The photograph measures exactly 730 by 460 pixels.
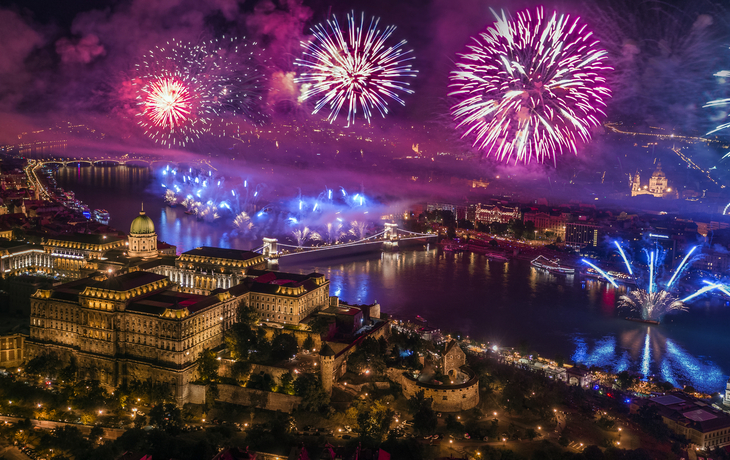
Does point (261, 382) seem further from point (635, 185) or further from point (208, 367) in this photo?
point (635, 185)

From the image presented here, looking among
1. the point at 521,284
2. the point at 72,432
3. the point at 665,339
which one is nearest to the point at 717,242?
the point at 521,284

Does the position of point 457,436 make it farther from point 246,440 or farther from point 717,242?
point 717,242

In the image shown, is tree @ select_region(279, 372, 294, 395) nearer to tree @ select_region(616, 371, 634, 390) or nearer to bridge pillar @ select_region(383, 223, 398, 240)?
tree @ select_region(616, 371, 634, 390)

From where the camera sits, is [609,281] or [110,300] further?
[609,281]

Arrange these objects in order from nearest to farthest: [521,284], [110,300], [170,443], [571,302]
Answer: [170,443], [110,300], [571,302], [521,284]

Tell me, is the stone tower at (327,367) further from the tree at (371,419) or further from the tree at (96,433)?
the tree at (96,433)

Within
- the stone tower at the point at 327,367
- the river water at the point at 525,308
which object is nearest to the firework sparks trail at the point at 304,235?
the river water at the point at 525,308

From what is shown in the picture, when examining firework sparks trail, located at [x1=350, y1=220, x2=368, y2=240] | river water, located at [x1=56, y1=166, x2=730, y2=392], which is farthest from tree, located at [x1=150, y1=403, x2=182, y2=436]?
firework sparks trail, located at [x1=350, y1=220, x2=368, y2=240]
